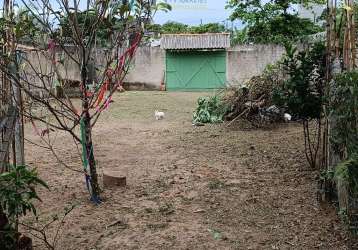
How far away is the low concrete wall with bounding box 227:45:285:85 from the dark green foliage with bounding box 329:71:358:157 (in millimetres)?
18759

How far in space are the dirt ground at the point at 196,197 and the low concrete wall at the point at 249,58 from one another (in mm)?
14046

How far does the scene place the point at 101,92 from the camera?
4598 millimetres

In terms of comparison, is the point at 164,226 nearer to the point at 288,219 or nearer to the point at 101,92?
the point at 288,219

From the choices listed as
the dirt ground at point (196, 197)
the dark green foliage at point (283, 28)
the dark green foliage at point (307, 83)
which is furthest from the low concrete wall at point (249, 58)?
the dark green foliage at point (307, 83)

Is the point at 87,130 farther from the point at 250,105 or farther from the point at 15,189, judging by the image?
the point at 250,105

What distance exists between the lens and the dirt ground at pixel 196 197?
371 centimetres

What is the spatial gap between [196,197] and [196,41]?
1846cm

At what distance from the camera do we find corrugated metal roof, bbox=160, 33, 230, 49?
2231cm

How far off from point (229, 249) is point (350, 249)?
0.86 metres

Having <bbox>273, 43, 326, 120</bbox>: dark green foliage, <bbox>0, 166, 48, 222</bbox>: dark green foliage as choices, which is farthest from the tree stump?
<bbox>0, 166, 48, 222</bbox>: dark green foliage

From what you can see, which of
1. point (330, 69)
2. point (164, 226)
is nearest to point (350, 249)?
point (164, 226)

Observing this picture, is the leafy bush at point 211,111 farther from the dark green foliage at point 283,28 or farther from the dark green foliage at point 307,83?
the dark green foliage at point 283,28

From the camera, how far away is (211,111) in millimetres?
10594

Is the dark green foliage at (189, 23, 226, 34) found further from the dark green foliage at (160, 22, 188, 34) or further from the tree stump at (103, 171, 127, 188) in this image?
the tree stump at (103, 171, 127, 188)
